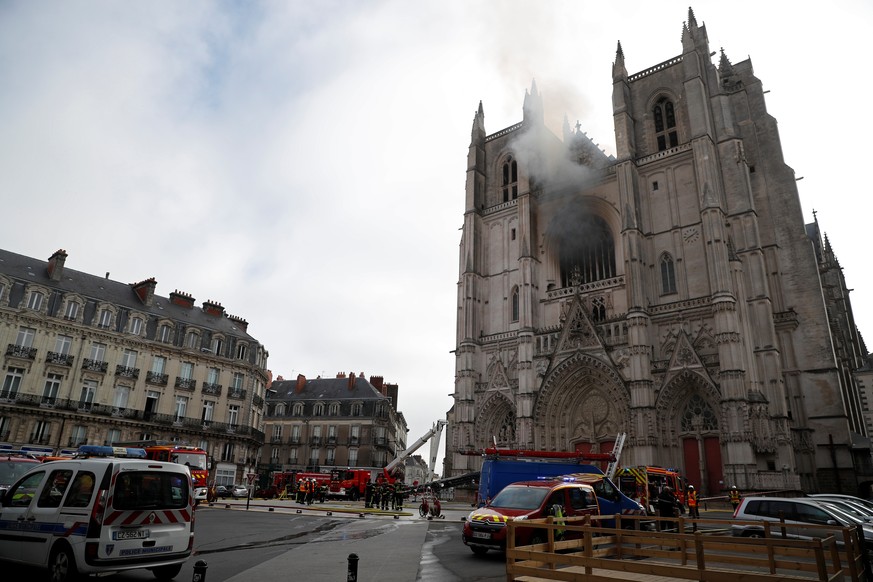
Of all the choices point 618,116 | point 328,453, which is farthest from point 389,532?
point 328,453

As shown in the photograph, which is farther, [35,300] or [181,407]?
[181,407]

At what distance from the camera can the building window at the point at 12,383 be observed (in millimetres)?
28125

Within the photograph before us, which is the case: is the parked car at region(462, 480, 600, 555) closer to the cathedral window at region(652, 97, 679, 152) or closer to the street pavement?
the street pavement

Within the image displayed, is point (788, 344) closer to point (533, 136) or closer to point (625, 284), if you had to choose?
point (625, 284)

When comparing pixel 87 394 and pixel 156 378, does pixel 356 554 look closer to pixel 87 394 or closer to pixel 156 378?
pixel 87 394

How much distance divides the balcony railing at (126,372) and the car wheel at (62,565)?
95.7 ft

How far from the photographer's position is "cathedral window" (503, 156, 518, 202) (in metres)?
38.0

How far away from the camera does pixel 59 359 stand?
30.1 meters

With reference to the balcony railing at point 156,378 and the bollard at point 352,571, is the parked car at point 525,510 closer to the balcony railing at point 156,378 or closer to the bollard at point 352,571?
the bollard at point 352,571

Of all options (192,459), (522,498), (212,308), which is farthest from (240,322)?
(522,498)

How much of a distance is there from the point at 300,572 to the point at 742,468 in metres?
21.1

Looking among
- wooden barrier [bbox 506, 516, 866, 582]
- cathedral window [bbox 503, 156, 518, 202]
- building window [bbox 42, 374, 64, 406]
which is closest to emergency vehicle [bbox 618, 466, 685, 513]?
wooden barrier [bbox 506, 516, 866, 582]

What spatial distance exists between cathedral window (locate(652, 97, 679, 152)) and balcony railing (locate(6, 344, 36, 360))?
36711mm

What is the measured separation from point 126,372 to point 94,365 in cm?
177
